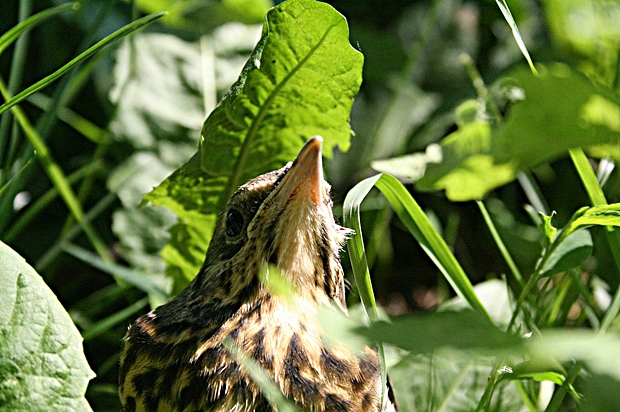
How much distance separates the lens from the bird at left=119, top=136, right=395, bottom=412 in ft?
4.69

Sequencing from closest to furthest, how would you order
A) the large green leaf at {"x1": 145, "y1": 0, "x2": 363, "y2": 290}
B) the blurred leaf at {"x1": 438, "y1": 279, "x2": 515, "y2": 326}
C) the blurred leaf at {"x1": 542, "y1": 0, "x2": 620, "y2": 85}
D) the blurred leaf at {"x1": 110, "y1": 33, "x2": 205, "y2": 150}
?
1. the blurred leaf at {"x1": 542, "y1": 0, "x2": 620, "y2": 85}
2. the large green leaf at {"x1": 145, "y1": 0, "x2": 363, "y2": 290}
3. the blurred leaf at {"x1": 438, "y1": 279, "x2": 515, "y2": 326}
4. the blurred leaf at {"x1": 110, "y1": 33, "x2": 205, "y2": 150}

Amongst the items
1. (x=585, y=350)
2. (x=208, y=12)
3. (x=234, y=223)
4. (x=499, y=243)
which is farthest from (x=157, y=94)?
(x=585, y=350)

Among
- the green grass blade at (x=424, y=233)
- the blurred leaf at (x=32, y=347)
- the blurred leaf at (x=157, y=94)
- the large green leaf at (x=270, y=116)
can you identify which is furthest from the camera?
the blurred leaf at (x=157, y=94)

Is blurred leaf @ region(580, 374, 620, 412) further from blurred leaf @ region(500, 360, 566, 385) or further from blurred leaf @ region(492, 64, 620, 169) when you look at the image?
blurred leaf @ region(500, 360, 566, 385)

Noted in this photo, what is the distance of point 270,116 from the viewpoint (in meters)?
1.86

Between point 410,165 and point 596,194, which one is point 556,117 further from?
point 410,165

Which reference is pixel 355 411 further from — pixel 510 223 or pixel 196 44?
pixel 196 44

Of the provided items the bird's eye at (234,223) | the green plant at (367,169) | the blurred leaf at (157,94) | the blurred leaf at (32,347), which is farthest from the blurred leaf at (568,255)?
the blurred leaf at (157,94)

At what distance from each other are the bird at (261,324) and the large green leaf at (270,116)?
0.18m

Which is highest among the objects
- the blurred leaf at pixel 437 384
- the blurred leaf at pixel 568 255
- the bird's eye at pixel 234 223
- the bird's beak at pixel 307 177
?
the bird's beak at pixel 307 177

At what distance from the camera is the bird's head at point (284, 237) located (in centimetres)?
161

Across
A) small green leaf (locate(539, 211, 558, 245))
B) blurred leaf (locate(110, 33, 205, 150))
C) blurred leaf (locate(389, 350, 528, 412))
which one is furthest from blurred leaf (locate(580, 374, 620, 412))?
blurred leaf (locate(110, 33, 205, 150))

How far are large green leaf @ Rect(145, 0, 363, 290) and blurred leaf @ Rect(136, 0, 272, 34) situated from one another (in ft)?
2.70

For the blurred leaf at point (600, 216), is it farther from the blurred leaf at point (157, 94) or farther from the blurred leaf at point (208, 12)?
the blurred leaf at point (208, 12)
